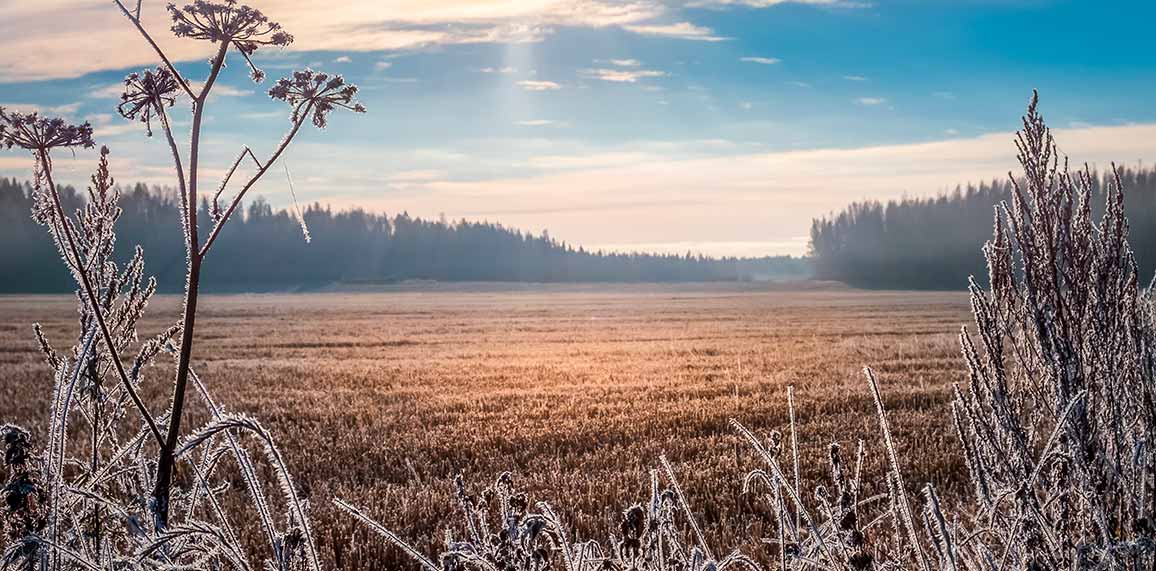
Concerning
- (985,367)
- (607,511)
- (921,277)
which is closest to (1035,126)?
(985,367)

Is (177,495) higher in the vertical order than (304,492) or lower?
higher

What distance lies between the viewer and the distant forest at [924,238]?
111062mm

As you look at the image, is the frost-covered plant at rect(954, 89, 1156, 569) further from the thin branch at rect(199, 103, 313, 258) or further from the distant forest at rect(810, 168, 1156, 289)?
the distant forest at rect(810, 168, 1156, 289)

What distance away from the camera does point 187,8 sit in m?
1.83

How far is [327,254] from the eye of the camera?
5773 inches

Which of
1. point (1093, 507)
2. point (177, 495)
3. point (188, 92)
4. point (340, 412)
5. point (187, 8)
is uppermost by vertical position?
point (187, 8)

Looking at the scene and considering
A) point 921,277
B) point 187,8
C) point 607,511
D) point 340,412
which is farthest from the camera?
point 921,277

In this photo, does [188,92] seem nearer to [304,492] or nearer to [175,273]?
[304,492]

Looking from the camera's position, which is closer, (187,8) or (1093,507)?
(187,8)

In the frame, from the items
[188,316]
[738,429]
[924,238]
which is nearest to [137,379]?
[188,316]

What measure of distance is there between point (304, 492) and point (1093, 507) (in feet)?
20.2

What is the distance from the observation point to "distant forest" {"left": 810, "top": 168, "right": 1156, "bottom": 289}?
364 feet

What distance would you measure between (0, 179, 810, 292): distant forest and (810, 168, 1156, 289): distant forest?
36.7m

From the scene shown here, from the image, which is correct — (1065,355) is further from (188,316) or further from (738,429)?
(188,316)
